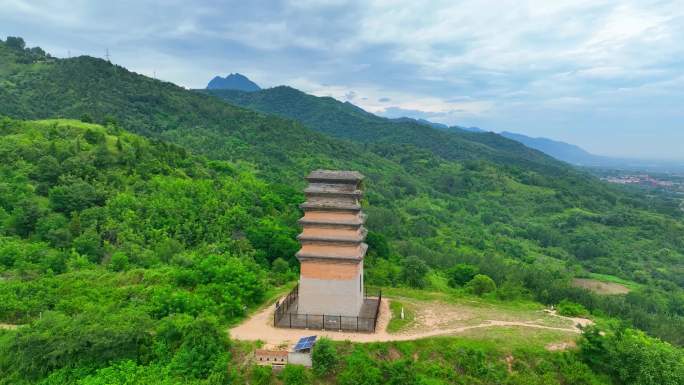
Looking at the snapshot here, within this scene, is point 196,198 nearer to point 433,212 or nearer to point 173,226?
point 173,226

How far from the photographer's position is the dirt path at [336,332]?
1984 cm

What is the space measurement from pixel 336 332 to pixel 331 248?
147 inches

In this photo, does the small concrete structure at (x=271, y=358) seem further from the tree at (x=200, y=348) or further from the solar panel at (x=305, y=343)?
the tree at (x=200, y=348)

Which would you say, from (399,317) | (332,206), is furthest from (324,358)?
(332,206)

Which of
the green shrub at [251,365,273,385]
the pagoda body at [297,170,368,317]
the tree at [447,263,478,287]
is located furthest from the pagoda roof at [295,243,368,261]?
the tree at [447,263,478,287]

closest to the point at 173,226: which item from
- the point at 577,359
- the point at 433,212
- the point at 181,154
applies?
the point at 181,154

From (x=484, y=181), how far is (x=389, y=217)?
1927 inches

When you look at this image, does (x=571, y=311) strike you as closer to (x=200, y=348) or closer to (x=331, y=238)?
(x=331, y=238)

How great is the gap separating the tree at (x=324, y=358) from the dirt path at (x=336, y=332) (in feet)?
6.36

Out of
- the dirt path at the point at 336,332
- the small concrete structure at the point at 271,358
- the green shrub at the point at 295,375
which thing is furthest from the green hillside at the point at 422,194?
the green shrub at the point at 295,375

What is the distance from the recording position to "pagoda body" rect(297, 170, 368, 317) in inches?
849

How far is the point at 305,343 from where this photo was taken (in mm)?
18266

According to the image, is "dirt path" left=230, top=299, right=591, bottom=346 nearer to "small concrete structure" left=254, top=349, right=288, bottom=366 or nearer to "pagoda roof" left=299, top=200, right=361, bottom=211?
"small concrete structure" left=254, top=349, right=288, bottom=366

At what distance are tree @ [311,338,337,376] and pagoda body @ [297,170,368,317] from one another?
13.1 feet
